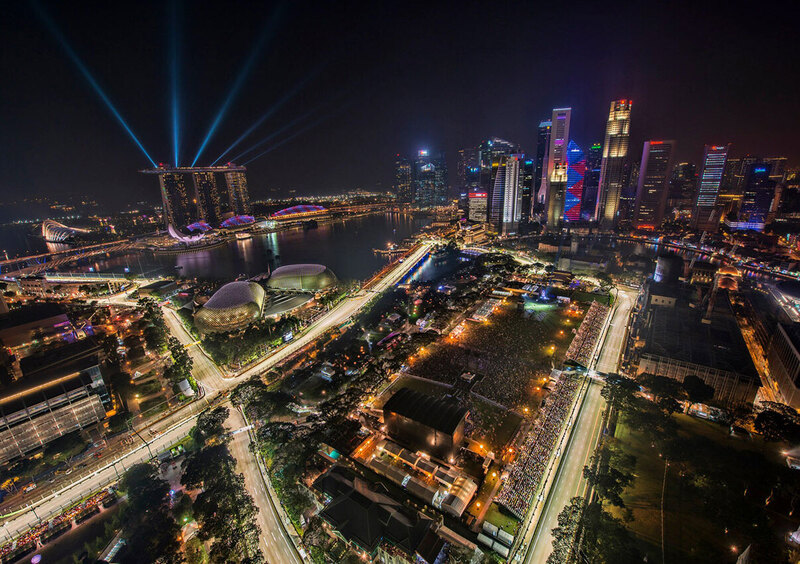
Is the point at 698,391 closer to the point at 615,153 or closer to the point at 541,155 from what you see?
the point at 615,153

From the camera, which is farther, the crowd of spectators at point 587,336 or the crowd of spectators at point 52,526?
the crowd of spectators at point 587,336

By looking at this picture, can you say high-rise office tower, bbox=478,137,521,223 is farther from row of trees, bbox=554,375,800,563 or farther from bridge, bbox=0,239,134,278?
bridge, bbox=0,239,134,278

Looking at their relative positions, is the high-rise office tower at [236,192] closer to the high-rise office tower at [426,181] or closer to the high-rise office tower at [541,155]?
the high-rise office tower at [426,181]

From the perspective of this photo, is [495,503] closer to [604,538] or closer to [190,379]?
[604,538]

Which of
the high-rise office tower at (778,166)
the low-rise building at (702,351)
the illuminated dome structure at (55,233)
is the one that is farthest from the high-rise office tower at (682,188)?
the illuminated dome structure at (55,233)

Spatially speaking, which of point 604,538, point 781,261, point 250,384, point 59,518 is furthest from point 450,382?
point 781,261

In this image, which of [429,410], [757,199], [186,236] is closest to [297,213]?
[186,236]

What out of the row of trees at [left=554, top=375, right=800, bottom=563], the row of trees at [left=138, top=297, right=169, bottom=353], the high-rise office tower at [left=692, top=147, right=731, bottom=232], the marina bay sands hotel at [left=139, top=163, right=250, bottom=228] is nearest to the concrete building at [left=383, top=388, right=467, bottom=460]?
the row of trees at [left=554, top=375, right=800, bottom=563]
